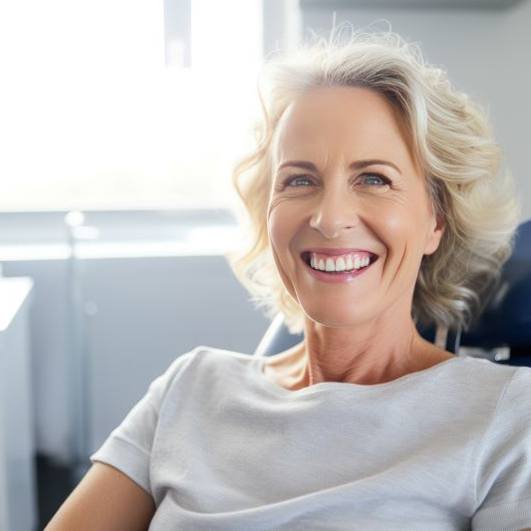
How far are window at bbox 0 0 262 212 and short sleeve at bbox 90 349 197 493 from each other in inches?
51.2

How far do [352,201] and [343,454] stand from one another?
34cm

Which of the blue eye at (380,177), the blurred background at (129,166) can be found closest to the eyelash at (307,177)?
the blue eye at (380,177)

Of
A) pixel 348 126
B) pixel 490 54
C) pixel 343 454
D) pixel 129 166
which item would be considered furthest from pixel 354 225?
pixel 129 166

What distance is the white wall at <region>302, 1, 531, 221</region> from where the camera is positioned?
95.9 inches

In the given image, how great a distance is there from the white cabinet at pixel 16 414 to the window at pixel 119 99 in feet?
1.58

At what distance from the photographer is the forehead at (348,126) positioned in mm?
1187

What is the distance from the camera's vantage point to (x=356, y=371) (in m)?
1.27

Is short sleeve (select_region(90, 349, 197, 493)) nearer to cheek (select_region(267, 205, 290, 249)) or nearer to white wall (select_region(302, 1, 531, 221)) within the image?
cheek (select_region(267, 205, 290, 249))

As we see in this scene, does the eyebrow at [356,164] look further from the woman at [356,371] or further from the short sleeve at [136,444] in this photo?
the short sleeve at [136,444]

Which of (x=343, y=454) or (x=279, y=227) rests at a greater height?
(x=279, y=227)

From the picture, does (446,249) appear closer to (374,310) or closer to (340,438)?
(374,310)

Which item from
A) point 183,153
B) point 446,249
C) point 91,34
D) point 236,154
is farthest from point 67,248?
point 446,249

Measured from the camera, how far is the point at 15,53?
2.60 meters

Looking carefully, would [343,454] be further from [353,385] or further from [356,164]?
[356,164]
